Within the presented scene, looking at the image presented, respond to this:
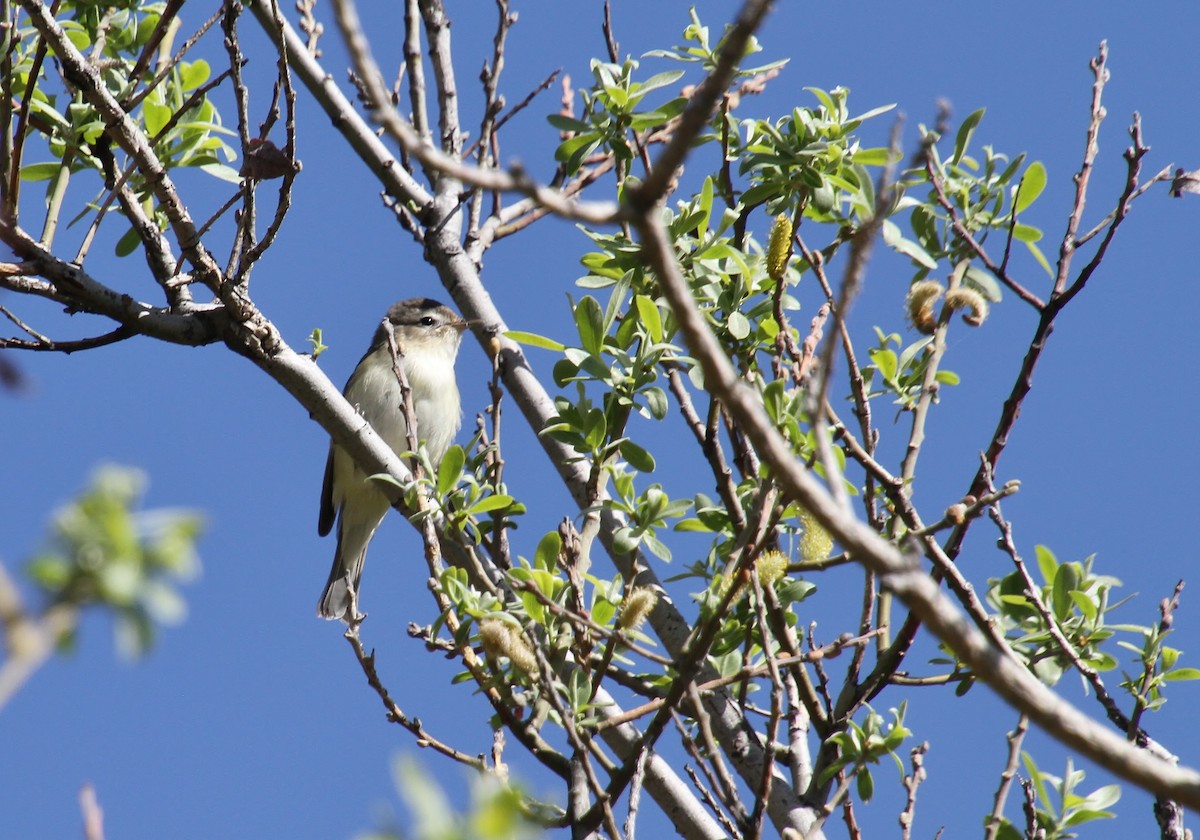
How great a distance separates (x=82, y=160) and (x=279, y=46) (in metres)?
1.17

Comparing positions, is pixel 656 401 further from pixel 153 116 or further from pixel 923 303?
pixel 153 116

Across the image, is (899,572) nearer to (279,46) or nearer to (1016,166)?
(279,46)

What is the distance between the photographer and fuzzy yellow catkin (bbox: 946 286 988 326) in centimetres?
387

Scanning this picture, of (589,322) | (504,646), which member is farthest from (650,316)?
(504,646)

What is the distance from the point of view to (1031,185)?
13.1 ft

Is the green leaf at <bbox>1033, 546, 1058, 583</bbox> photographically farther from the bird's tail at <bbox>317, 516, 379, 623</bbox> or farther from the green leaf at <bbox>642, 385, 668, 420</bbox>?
the bird's tail at <bbox>317, 516, 379, 623</bbox>

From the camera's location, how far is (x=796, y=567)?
11.3 ft

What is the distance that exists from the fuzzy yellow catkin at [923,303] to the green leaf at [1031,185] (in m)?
0.37

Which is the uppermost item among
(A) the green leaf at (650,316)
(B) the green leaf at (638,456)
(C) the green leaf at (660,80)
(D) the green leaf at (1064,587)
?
(C) the green leaf at (660,80)

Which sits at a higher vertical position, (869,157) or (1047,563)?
(869,157)

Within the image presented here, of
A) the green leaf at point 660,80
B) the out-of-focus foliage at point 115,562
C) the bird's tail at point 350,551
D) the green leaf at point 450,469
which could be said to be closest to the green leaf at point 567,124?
the green leaf at point 660,80

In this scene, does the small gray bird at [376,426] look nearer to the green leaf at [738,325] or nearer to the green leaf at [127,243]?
the green leaf at [127,243]

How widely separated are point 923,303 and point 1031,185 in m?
0.55

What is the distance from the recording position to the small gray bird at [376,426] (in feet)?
25.8
